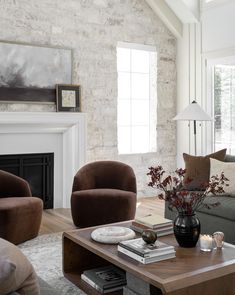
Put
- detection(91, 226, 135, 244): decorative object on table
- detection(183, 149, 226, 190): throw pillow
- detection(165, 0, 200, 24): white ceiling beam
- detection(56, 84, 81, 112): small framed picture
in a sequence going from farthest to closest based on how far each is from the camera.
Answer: detection(165, 0, 200, 24): white ceiling beam → detection(56, 84, 81, 112): small framed picture → detection(183, 149, 226, 190): throw pillow → detection(91, 226, 135, 244): decorative object on table

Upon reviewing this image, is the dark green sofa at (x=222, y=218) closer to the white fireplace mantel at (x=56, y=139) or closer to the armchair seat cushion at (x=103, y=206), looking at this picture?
the armchair seat cushion at (x=103, y=206)

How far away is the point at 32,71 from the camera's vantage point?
5.25 metres

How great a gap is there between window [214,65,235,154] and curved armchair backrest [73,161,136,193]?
200 cm

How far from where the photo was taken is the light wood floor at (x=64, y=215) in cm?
446

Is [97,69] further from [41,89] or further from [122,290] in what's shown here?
[122,290]

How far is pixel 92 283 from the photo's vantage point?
99.6 inches

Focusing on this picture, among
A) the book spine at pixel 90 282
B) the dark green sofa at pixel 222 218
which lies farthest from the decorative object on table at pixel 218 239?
the dark green sofa at pixel 222 218

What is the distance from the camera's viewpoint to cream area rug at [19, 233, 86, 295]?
2.79m

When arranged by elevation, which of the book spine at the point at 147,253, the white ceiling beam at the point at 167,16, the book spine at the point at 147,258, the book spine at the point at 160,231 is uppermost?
the white ceiling beam at the point at 167,16

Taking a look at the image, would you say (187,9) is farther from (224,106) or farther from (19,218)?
(19,218)

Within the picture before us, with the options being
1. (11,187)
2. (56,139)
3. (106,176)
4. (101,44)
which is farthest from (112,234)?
(101,44)

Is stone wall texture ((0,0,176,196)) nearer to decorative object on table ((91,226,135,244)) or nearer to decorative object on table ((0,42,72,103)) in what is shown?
decorative object on table ((0,42,72,103))

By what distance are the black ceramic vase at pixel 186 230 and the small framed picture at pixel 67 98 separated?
3293mm

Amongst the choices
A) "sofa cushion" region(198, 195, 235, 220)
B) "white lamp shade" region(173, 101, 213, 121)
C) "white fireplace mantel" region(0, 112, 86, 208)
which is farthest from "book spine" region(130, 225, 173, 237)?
"white fireplace mantel" region(0, 112, 86, 208)
